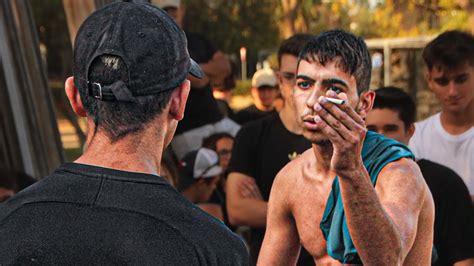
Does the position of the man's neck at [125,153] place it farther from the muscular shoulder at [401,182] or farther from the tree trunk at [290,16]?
the tree trunk at [290,16]

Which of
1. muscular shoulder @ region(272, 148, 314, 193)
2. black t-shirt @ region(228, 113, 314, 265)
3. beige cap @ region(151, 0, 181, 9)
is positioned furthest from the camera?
beige cap @ region(151, 0, 181, 9)

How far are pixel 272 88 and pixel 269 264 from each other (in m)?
5.55

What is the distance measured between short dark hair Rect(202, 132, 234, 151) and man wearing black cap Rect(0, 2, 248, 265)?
3779 millimetres

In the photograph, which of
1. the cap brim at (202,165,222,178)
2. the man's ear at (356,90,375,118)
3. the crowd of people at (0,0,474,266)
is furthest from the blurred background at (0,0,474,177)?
the man's ear at (356,90,375,118)

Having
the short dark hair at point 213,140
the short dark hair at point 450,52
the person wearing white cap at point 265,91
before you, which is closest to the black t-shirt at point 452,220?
the short dark hair at point 450,52

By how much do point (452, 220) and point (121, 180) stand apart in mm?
2492

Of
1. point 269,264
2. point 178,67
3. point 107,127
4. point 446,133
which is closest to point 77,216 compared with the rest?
point 107,127

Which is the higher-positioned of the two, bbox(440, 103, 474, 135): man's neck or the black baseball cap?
the black baseball cap

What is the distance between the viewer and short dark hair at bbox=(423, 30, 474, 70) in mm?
4918

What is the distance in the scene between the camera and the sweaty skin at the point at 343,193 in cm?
224

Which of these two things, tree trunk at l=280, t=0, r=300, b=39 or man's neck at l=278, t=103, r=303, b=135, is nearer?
man's neck at l=278, t=103, r=303, b=135

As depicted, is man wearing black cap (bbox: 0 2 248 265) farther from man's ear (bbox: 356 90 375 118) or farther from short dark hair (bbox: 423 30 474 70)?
short dark hair (bbox: 423 30 474 70)

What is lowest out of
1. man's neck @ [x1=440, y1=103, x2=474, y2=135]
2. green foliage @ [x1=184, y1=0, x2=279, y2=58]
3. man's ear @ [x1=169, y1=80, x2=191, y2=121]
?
green foliage @ [x1=184, y1=0, x2=279, y2=58]

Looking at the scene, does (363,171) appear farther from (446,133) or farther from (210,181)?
(210,181)
